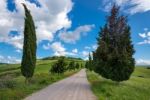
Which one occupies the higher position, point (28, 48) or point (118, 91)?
point (28, 48)

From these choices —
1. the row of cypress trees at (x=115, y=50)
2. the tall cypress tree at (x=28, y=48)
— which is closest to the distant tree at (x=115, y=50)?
the row of cypress trees at (x=115, y=50)

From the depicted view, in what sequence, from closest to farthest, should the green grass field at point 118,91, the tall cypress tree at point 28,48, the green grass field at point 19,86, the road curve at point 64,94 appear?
the road curve at point 64,94 → the green grass field at point 19,86 → the green grass field at point 118,91 → the tall cypress tree at point 28,48

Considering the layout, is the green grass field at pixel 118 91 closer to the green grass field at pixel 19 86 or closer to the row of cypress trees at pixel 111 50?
the row of cypress trees at pixel 111 50

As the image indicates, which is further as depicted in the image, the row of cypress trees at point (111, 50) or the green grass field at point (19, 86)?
the row of cypress trees at point (111, 50)

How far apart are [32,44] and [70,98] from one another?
1526 centimetres

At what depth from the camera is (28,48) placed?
31281mm

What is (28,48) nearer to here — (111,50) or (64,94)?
(111,50)

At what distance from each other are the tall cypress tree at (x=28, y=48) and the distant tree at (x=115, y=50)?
8.18 metres

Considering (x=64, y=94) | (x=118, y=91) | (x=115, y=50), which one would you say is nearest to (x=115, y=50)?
(x=115, y=50)

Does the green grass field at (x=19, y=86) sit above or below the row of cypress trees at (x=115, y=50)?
below

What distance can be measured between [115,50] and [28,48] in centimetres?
1015

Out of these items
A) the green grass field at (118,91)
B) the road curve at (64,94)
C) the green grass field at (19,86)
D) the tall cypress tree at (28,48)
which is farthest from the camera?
the tall cypress tree at (28,48)

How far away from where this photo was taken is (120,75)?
31.3 metres

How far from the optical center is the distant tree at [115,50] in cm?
3147
